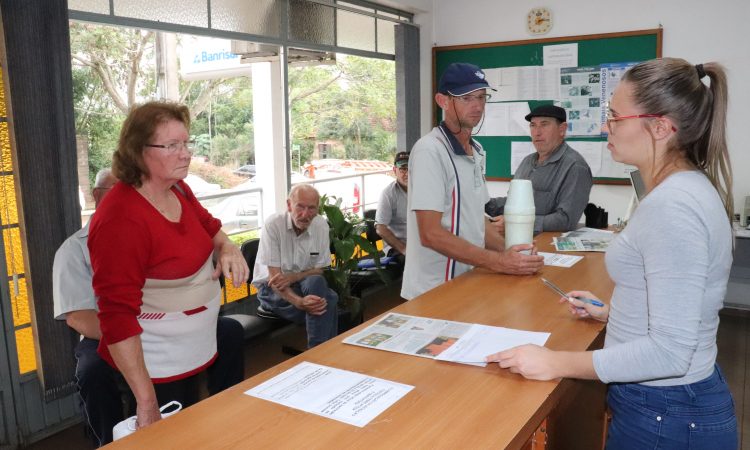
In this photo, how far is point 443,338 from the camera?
A: 1.54 m

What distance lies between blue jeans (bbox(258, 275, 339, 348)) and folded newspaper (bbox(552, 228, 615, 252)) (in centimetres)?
145

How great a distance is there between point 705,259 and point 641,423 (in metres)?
0.39

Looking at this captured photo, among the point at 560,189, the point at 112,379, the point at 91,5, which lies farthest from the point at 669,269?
the point at 91,5

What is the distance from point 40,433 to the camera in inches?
117

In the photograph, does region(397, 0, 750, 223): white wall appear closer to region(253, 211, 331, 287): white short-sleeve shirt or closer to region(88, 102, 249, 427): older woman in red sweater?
region(253, 211, 331, 287): white short-sleeve shirt

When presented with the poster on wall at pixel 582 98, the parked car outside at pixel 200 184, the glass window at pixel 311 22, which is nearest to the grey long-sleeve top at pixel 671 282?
the glass window at pixel 311 22

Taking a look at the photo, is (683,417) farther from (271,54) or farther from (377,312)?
(271,54)

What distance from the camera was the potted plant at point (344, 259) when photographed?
3883 mm

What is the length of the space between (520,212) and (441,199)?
287 mm

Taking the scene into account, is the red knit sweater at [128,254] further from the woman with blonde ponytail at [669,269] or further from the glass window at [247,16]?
the glass window at [247,16]

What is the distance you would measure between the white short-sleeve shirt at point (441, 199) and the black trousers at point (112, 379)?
0.67 m

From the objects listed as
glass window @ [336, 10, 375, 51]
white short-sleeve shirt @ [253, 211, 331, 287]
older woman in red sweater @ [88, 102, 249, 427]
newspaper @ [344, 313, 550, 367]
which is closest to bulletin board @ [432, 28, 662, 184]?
glass window @ [336, 10, 375, 51]

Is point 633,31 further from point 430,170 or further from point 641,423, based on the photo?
point 641,423

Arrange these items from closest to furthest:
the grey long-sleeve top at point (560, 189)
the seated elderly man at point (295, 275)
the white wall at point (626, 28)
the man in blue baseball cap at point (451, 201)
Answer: the man in blue baseball cap at point (451, 201), the grey long-sleeve top at point (560, 189), the seated elderly man at point (295, 275), the white wall at point (626, 28)
